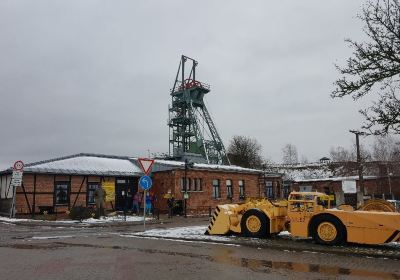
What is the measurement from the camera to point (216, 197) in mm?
39250

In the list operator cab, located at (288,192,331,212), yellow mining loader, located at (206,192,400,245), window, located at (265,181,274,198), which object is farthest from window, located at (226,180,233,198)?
operator cab, located at (288,192,331,212)

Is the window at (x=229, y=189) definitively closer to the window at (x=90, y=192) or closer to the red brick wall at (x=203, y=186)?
the red brick wall at (x=203, y=186)

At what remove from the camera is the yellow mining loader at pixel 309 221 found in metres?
12.6

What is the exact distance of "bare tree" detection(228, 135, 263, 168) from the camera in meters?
68.2

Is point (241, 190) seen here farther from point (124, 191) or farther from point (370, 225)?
point (370, 225)

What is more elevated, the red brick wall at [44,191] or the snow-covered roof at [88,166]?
the snow-covered roof at [88,166]

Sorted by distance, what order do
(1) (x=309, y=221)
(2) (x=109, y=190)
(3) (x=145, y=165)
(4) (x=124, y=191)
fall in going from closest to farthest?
(1) (x=309, y=221)
(3) (x=145, y=165)
(2) (x=109, y=190)
(4) (x=124, y=191)

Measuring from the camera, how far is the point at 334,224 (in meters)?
13.4

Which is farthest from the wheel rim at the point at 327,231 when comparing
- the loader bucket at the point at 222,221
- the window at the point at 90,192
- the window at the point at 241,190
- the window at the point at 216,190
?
the window at the point at 241,190

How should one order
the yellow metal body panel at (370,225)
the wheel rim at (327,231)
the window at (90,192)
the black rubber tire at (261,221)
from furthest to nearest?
the window at (90,192), the black rubber tire at (261,221), the wheel rim at (327,231), the yellow metal body panel at (370,225)

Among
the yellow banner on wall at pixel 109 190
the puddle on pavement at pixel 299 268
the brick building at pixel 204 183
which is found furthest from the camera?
the brick building at pixel 204 183

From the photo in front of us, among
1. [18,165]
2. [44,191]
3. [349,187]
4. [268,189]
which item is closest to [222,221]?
[18,165]

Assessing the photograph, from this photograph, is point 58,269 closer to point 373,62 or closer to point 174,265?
point 174,265

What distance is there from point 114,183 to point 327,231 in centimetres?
2394
